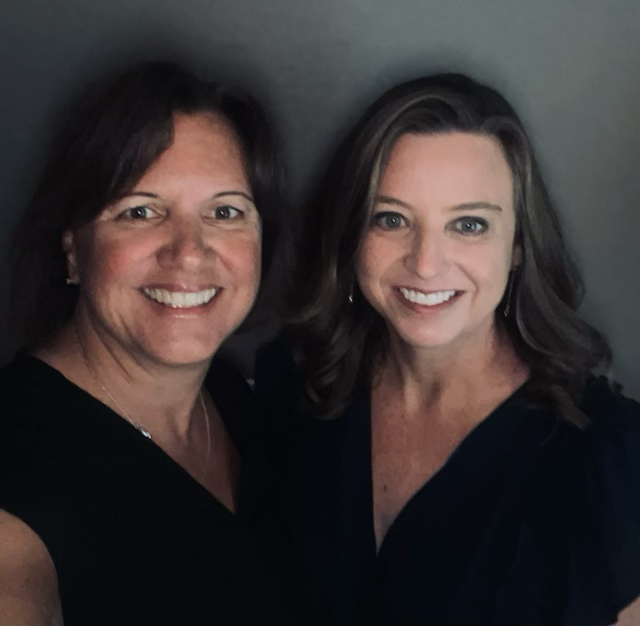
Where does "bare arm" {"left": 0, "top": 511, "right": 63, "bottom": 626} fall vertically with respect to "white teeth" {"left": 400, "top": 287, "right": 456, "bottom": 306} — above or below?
below

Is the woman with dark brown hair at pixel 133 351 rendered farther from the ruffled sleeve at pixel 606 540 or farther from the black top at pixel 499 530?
the ruffled sleeve at pixel 606 540

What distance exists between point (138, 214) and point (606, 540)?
0.64 metres

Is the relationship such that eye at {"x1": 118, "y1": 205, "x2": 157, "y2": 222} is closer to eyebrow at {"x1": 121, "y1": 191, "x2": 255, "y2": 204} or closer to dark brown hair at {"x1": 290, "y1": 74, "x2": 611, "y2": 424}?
eyebrow at {"x1": 121, "y1": 191, "x2": 255, "y2": 204}

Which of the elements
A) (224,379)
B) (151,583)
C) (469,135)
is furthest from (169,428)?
(469,135)

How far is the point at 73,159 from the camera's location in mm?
820

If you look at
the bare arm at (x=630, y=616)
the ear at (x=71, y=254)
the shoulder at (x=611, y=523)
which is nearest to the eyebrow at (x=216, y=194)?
the ear at (x=71, y=254)

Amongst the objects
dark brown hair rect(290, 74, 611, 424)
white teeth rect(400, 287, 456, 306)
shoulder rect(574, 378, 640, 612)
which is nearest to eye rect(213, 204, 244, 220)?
dark brown hair rect(290, 74, 611, 424)

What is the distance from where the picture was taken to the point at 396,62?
822mm

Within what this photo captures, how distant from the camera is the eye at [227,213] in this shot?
0.85 m

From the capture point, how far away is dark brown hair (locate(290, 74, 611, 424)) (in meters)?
0.81

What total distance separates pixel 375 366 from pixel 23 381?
0.48 meters

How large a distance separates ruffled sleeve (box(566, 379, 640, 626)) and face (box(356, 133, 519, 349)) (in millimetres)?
239

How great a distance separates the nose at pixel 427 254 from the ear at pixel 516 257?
10cm

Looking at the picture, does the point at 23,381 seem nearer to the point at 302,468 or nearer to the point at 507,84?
A: the point at 302,468
